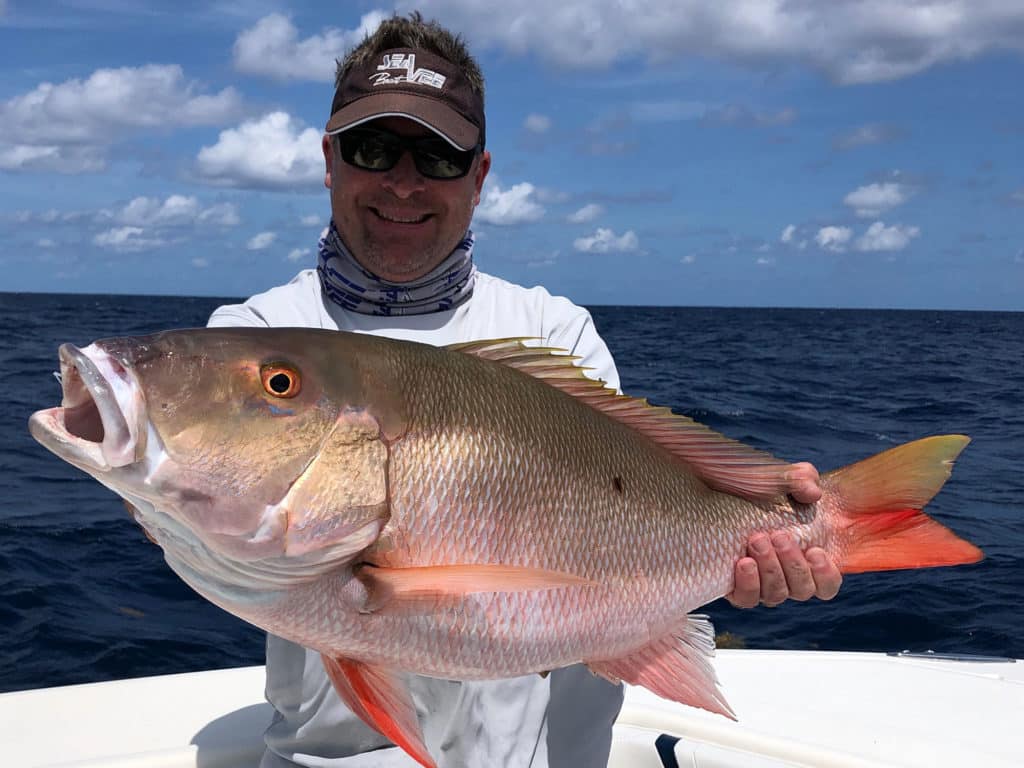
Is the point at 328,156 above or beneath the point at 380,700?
above

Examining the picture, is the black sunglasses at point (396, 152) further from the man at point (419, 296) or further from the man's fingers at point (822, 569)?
the man's fingers at point (822, 569)

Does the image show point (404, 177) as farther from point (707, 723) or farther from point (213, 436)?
point (707, 723)

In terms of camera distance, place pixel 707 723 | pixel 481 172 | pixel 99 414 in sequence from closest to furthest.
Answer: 1. pixel 99 414
2. pixel 481 172
3. pixel 707 723

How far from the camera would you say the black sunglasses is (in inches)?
122

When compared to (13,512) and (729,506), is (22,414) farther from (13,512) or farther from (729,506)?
(729,506)

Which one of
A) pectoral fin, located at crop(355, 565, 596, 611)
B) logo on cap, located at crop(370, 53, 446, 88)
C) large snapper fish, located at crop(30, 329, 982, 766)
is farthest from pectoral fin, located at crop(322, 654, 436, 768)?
logo on cap, located at crop(370, 53, 446, 88)

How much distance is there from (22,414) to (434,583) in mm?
15825

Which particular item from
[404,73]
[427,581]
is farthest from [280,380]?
[404,73]

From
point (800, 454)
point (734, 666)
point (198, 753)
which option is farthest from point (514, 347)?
point (800, 454)

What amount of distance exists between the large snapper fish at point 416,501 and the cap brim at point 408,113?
1017 millimetres

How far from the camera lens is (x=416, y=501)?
6.32 ft

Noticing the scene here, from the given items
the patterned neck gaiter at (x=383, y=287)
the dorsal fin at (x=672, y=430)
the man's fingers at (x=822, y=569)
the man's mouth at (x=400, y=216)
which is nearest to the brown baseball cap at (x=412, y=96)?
the man's mouth at (x=400, y=216)

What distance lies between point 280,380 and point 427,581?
1.66 ft

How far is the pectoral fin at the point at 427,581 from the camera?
6.19 ft
